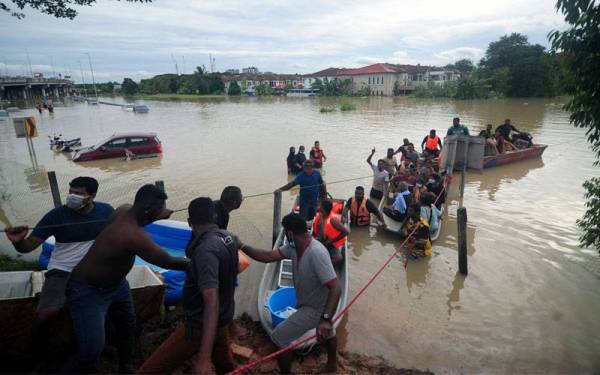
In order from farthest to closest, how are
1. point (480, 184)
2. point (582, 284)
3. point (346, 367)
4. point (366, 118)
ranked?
point (366, 118)
point (480, 184)
point (582, 284)
point (346, 367)

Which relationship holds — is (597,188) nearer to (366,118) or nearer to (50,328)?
(50,328)

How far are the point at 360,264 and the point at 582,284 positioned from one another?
164 inches

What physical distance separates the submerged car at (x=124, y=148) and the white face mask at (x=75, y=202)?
49.7ft

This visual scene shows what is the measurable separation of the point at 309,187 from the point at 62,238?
4708 millimetres

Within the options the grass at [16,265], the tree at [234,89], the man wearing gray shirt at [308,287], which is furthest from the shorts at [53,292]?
the tree at [234,89]

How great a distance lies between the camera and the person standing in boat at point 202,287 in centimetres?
270

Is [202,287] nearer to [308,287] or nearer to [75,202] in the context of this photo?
[308,287]

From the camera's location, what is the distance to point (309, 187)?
7.57 m

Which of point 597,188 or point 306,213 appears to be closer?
point 597,188

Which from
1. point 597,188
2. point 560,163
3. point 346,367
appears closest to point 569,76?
point 597,188

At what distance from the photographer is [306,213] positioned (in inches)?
313

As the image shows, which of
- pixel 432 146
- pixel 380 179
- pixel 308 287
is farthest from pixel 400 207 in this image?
pixel 432 146

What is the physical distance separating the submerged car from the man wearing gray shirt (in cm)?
1617

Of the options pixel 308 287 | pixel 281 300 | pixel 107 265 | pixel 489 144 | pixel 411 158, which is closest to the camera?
pixel 107 265
